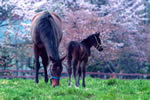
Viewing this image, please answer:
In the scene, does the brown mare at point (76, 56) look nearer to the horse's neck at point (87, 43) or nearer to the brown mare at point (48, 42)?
the horse's neck at point (87, 43)

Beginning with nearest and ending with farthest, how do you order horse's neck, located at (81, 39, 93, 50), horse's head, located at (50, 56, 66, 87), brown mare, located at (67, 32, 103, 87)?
horse's head, located at (50, 56, 66, 87), brown mare, located at (67, 32, 103, 87), horse's neck, located at (81, 39, 93, 50)

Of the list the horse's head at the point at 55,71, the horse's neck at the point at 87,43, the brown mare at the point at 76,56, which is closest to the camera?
the horse's head at the point at 55,71

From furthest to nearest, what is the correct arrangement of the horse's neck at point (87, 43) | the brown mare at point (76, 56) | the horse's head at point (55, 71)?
the horse's neck at point (87, 43) → the brown mare at point (76, 56) → the horse's head at point (55, 71)

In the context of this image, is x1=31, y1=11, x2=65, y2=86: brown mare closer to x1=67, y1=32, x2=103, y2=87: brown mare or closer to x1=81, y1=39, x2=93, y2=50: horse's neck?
x1=67, y1=32, x2=103, y2=87: brown mare

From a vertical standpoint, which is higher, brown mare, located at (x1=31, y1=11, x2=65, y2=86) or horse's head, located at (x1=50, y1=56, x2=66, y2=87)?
brown mare, located at (x1=31, y1=11, x2=65, y2=86)

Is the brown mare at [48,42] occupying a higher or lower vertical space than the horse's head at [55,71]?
higher

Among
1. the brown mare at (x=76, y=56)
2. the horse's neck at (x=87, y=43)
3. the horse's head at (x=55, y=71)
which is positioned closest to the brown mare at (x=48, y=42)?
the horse's head at (x=55, y=71)

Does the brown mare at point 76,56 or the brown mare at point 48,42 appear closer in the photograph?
the brown mare at point 48,42

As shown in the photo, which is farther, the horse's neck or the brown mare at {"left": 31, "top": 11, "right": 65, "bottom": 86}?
the horse's neck

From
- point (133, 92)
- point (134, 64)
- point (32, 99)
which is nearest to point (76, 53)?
point (133, 92)

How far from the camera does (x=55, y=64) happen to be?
708cm

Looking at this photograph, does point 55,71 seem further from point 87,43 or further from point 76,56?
point 87,43

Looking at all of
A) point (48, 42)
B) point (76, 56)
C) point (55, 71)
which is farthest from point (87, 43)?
point (55, 71)

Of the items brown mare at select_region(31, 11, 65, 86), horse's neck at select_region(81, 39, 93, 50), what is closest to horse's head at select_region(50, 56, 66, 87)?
brown mare at select_region(31, 11, 65, 86)
